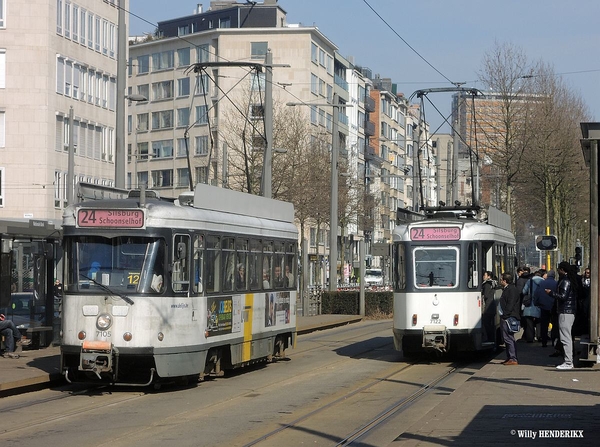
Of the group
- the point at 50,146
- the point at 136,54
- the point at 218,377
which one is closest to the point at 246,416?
the point at 218,377

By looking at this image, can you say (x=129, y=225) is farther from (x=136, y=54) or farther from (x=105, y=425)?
(x=136, y=54)

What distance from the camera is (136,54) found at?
9781 cm

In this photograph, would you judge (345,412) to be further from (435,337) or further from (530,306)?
(530,306)

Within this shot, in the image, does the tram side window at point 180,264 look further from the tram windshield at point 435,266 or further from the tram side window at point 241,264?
the tram windshield at point 435,266

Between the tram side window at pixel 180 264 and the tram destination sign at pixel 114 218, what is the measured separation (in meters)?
0.62

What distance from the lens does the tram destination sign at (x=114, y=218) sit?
16562 millimetres

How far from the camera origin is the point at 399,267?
22.6 m

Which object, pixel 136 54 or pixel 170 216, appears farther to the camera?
pixel 136 54

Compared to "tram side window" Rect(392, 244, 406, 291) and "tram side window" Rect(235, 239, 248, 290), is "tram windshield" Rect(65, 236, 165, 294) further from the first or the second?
"tram side window" Rect(392, 244, 406, 291)

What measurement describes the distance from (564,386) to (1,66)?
154 ft

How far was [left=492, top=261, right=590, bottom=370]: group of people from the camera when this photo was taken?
18.6 metres

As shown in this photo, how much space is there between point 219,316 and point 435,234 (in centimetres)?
574

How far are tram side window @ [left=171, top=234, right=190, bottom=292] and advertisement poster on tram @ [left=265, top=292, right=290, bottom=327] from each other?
13.5ft

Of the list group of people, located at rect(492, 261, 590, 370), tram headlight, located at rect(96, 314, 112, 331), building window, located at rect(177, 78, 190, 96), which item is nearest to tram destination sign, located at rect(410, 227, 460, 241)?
group of people, located at rect(492, 261, 590, 370)
